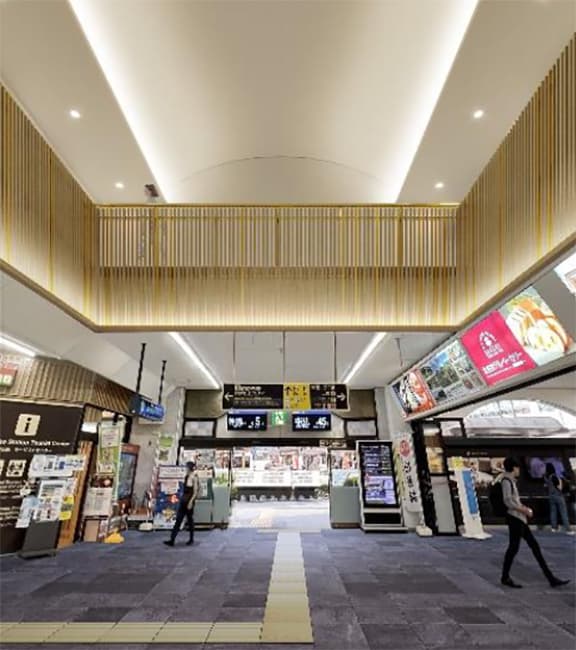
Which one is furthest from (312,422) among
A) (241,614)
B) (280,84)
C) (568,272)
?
(568,272)

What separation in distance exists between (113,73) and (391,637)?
7.07 m

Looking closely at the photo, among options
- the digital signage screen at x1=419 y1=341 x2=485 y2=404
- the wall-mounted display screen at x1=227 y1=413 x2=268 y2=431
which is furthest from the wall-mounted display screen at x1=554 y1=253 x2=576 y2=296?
the wall-mounted display screen at x1=227 y1=413 x2=268 y2=431

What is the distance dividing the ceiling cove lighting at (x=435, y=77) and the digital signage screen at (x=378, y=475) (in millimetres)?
6823

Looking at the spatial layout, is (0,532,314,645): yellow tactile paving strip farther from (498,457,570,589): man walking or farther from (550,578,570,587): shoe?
(550,578,570,587): shoe

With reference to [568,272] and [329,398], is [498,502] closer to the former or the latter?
[329,398]

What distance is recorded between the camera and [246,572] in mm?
6906

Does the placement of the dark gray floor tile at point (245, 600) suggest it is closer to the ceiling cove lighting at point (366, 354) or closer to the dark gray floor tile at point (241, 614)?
the dark gray floor tile at point (241, 614)

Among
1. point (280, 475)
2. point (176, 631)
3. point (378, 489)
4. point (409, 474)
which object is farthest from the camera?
point (280, 475)

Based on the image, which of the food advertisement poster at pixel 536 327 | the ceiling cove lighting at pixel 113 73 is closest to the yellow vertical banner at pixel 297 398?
the food advertisement poster at pixel 536 327

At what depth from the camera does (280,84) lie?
6.21 metres

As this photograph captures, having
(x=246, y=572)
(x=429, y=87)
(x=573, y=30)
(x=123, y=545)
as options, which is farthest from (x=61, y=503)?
(x=573, y=30)

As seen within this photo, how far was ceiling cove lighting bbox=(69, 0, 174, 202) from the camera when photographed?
511 cm

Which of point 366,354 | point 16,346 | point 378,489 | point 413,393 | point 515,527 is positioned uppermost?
point 366,354

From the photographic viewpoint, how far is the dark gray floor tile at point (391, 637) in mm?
4176
